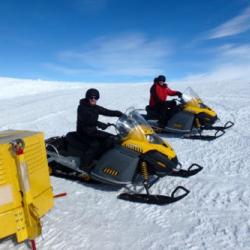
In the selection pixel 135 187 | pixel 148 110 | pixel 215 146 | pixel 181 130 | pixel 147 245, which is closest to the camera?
pixel 147 245

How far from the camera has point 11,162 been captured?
141 inches

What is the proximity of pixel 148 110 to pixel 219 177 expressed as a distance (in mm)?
4067

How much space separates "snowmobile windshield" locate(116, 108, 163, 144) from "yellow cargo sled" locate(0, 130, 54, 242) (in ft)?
6.41

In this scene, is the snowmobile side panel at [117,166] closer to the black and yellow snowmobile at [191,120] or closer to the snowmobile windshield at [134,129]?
the snowmobile windshield at [134,129]

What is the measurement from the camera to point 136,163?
532 cm

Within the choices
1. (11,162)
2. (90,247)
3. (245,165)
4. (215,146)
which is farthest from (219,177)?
(11,162)

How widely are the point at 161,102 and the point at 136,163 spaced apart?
4400 millimetres

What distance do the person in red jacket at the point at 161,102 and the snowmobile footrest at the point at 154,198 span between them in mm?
4268

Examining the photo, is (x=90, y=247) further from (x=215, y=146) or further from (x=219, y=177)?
(x=215, y=146)

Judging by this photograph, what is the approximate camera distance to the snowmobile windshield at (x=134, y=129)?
5.57 metres

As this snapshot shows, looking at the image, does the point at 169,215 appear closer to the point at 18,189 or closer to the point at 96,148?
the point at 96,148

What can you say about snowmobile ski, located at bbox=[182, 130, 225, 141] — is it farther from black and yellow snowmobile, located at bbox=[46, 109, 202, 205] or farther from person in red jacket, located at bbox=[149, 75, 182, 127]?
black and yellow snowmobile, located at bbox=[46, 109, 202, 205]

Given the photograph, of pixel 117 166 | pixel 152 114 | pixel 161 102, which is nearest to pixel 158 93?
pixel 161 102

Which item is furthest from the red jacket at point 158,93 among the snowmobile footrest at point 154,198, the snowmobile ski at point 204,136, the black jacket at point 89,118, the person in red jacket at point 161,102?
the snowmobile footrest at point 154,198
